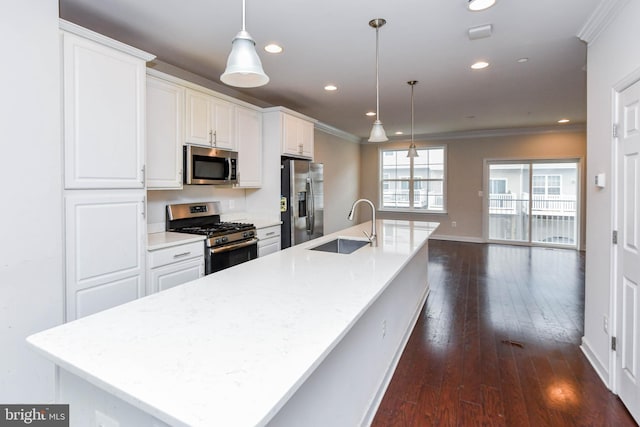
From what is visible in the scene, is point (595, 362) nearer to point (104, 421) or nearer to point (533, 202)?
point (104, 421)

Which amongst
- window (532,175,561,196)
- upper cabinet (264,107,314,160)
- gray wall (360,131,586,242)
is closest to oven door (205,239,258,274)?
upper cabinet (264,107,314,160)

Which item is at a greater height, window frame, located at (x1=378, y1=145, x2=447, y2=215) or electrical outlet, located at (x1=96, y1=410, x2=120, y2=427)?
window frame, located at (x1=378, y1=145, x2=447, y2=215)

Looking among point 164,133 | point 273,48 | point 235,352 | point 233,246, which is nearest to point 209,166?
point 164,133

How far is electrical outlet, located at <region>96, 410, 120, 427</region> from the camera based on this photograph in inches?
39.4

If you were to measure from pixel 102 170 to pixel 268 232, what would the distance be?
2048mm

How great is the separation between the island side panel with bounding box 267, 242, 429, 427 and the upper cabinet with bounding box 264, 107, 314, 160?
2344 millimetres

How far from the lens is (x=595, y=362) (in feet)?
7.97

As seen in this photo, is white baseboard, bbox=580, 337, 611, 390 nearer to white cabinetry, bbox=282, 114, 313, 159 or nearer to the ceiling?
the ceiling

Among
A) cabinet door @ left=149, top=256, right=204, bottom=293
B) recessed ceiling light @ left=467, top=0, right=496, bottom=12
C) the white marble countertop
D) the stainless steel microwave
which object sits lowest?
cabinet door @ left=149, top=256, right=204, bottom=293

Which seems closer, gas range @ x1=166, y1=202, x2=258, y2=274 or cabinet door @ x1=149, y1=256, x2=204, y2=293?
cabinet door @ x1=149, y1=256, x2=204, y2=293

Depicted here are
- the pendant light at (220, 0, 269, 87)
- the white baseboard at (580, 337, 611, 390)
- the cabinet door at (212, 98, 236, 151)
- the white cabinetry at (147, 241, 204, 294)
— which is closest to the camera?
the pendant light at (220, 0, 269, 87)

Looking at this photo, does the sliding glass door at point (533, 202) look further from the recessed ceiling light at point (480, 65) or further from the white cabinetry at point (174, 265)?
the white cabinetry at point (174, 265)

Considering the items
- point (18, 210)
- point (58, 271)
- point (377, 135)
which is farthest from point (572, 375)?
point (18, 210)

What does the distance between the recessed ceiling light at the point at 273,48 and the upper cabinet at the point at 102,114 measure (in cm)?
99
